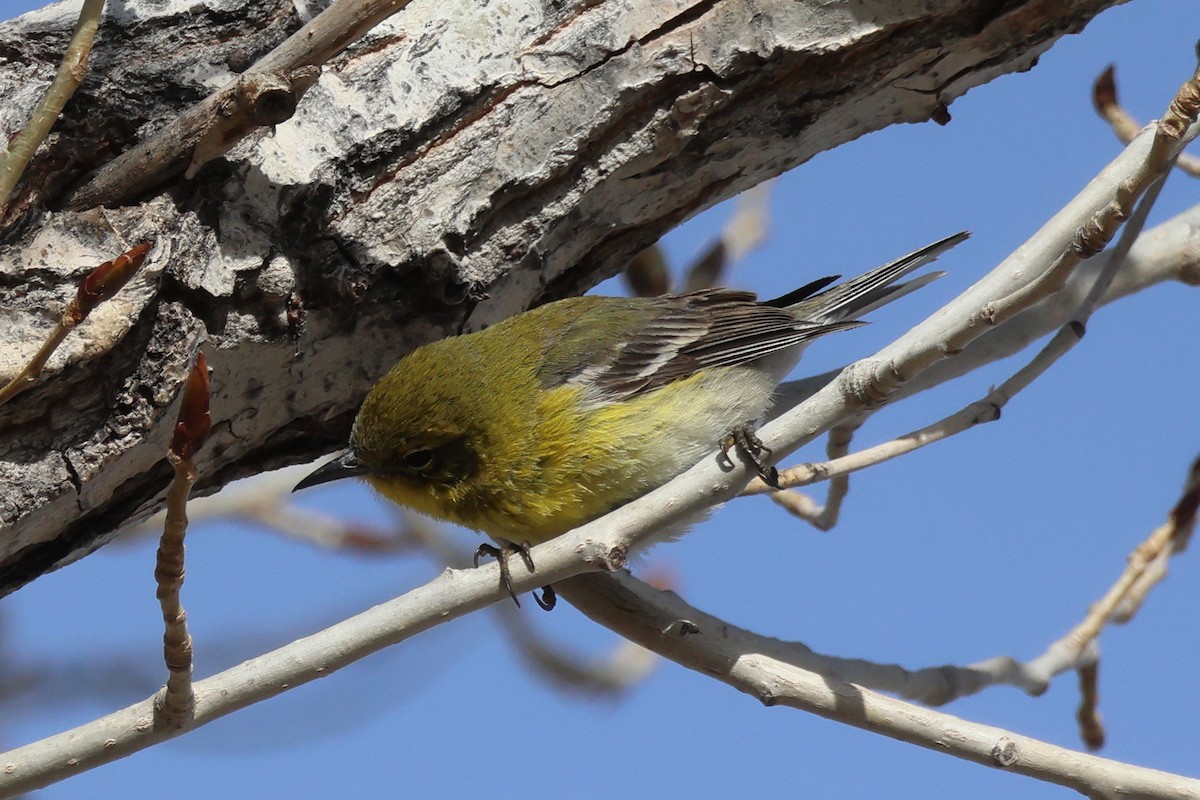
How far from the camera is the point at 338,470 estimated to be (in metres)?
4.32

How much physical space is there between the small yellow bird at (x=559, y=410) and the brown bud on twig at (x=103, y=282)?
1552 mm

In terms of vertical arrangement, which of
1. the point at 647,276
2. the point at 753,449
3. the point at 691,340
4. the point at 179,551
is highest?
the point at 647,276

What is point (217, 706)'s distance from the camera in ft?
8.96

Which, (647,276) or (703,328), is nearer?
(703,328)

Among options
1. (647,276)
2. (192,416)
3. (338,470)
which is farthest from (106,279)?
(647,276)

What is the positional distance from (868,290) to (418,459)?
6.23 feet

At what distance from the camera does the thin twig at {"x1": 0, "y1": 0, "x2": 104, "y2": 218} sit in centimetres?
271

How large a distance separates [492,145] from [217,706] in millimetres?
1887

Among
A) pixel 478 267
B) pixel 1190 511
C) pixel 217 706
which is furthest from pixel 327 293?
pixel 1190 511

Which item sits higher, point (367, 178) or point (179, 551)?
point (367, 178)

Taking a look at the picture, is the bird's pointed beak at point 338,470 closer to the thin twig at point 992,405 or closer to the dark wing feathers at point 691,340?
the dark wing feathers at point 691,340

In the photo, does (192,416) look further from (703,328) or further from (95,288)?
(703,328)

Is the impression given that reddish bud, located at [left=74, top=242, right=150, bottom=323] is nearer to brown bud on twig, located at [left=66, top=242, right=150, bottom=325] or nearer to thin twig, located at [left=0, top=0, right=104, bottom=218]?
brown bud on twig, located at [left=66, top=242, right=150, bottom=325]

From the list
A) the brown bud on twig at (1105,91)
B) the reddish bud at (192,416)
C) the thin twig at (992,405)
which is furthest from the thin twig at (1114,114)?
the reddish bud at (192,416)
